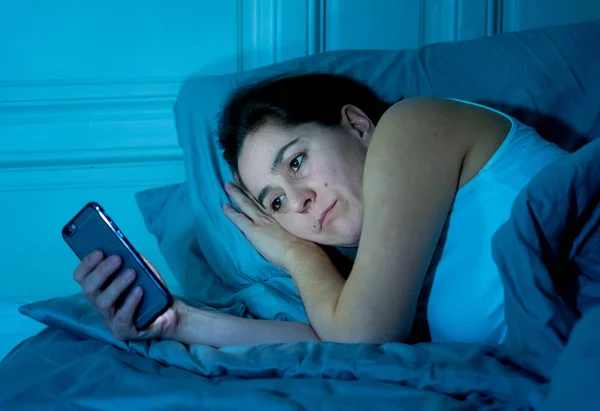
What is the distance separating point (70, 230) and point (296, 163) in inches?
13.5

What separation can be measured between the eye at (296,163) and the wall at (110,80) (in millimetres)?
526

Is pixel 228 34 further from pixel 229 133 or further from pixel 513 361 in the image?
pixel 513 361

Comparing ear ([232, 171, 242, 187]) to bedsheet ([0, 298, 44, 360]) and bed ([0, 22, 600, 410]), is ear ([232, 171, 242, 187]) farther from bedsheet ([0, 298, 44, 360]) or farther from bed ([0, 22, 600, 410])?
bedsheet ([0, 298, 44, 360])

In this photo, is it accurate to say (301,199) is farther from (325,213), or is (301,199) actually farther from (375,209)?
(375,209)

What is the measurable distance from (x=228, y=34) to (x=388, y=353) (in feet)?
2.87

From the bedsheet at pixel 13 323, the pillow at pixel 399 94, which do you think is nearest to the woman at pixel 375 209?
the pillow at pixel 399 94

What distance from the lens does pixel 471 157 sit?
2.90 ft

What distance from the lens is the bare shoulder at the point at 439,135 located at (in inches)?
33.7

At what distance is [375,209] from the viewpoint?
85cm

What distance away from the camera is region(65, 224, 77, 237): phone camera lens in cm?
94

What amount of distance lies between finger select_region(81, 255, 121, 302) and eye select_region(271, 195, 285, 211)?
0.81ft

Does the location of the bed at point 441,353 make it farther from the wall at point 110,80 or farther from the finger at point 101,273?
the wall at point 110,80

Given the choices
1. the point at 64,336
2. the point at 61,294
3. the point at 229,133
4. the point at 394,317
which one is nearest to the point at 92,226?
the point at 64,336

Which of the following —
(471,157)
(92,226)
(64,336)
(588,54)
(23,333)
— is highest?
(588,54)
